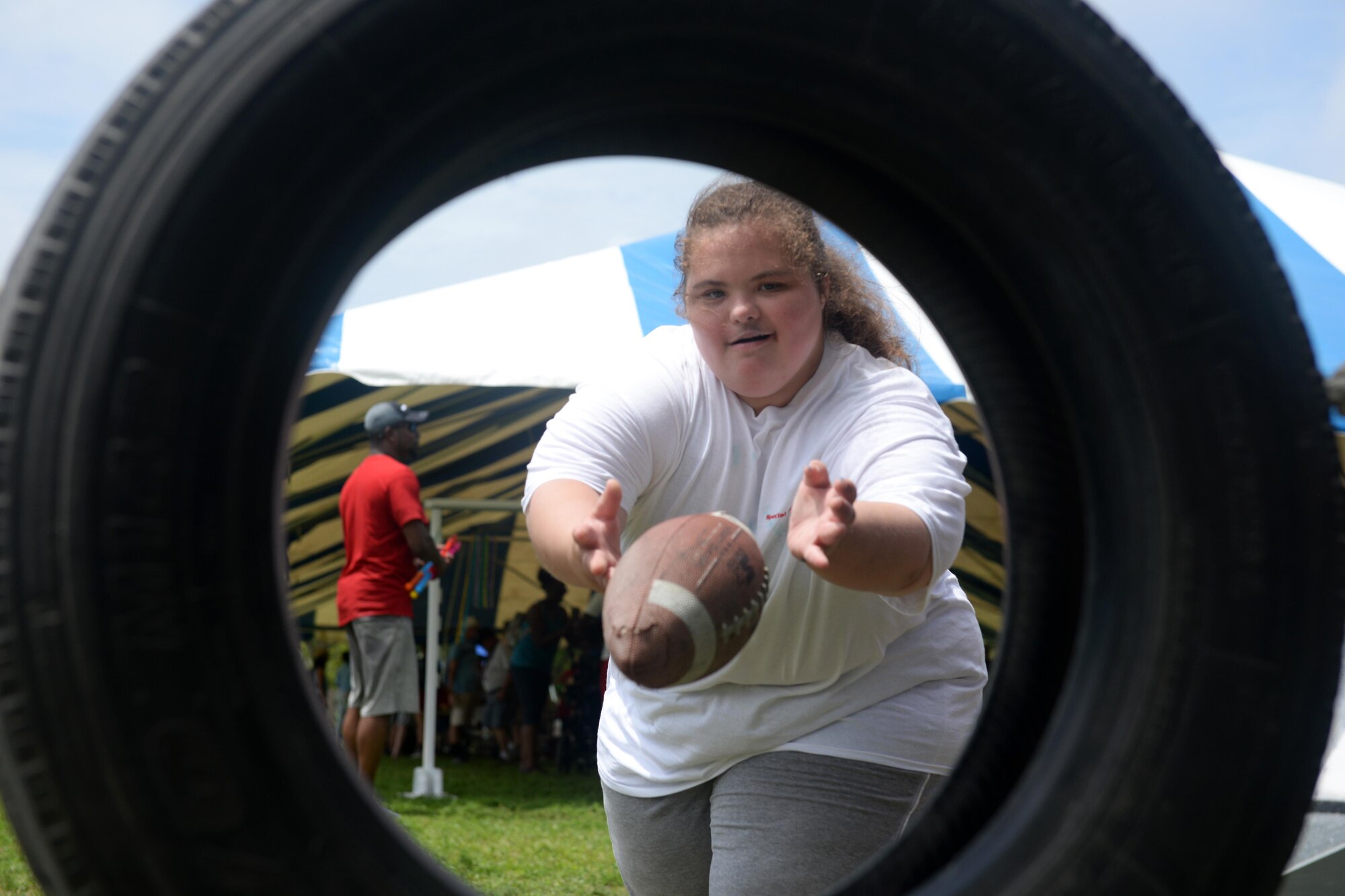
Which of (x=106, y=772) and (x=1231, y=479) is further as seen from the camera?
(x=1231, y=479)

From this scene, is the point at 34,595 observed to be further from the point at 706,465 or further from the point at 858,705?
the point at 858,705

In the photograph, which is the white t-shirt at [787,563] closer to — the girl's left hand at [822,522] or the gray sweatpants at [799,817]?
the gray sweatpants at [799,817]

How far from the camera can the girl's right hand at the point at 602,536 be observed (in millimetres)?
1477

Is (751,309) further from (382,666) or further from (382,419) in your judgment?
(382,419)

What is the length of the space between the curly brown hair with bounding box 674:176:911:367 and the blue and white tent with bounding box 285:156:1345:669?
227 cm

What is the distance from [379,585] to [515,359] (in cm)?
158

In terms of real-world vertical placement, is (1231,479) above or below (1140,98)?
below

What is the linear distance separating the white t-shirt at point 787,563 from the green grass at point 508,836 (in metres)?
1.97

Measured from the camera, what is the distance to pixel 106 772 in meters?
0.89

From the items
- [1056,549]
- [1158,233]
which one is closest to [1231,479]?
[1158,233]

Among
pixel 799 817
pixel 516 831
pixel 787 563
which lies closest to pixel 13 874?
pixel 516 831

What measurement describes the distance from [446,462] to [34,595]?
26.1 ft

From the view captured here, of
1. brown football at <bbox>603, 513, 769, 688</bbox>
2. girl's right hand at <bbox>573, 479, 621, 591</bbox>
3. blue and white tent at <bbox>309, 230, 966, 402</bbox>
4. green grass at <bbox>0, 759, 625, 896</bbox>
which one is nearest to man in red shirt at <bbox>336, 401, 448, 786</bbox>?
green grass at <bbox>0, 759, 625, 896</bbox>

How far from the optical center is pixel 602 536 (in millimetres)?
1503
